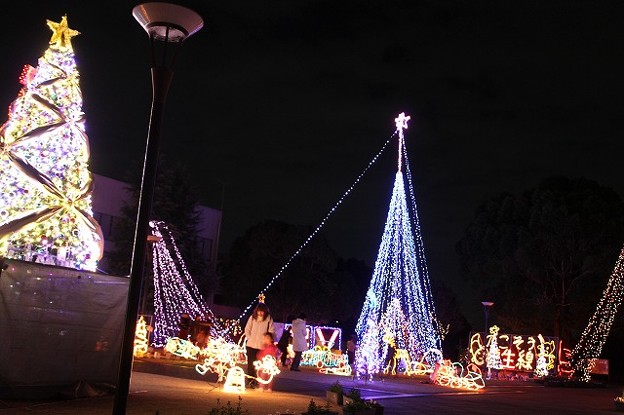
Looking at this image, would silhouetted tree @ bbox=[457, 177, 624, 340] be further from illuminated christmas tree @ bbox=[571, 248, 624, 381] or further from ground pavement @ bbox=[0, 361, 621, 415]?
ground pavement @ bbox=[0, 361, 621, 415]

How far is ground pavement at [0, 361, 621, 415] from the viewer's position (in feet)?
29.9

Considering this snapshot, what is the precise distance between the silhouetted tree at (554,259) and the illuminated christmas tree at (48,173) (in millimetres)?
30487

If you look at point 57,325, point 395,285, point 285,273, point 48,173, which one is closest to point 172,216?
point 285,273

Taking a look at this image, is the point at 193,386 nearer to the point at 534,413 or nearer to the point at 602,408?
the point at 534,413

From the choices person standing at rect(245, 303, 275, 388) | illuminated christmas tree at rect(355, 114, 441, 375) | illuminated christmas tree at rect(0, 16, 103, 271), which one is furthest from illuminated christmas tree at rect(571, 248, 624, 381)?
illuminated christmas tree at rect(0, 16, 103, 271)

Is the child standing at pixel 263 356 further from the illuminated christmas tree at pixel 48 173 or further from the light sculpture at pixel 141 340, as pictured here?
the light sculpture at pixel 141 340

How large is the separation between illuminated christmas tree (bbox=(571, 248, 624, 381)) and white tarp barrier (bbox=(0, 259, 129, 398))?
2720cm

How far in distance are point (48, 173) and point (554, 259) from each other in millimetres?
31735

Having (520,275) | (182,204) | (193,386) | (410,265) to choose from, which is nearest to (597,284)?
(520,275)

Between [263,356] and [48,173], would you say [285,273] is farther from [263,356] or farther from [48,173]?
[48,173]

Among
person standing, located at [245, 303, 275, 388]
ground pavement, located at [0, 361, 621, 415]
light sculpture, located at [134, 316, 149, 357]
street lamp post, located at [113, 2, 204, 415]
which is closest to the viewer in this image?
street lamp post, located at [113, 2, 204, 415]

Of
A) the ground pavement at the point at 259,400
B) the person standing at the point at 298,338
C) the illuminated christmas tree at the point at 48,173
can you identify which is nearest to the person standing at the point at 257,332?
the ground pavement at the point at 259,400

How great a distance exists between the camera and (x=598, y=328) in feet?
118

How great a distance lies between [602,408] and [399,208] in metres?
9.42
